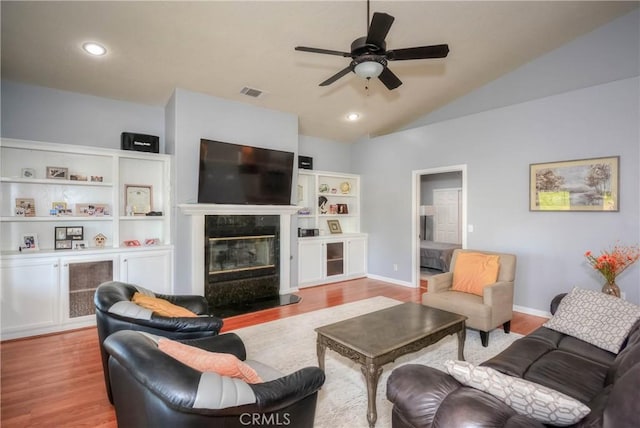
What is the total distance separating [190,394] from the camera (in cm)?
112

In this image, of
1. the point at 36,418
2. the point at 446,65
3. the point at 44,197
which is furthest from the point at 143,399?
the point at 446,65

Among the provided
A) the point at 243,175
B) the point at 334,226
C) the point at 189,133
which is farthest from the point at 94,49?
the point at 334,226

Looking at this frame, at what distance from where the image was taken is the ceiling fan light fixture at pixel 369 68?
95.5 inches

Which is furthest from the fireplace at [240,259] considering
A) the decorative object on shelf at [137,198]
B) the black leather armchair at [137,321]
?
the black leather armchair at [137,321]

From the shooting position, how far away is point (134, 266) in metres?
4.02

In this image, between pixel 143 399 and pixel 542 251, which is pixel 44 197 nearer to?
pixel 143 399

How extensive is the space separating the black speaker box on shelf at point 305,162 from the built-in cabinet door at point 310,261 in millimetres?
1442

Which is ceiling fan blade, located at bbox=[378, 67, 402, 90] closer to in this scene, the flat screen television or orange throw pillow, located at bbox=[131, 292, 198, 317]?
the flat screen television

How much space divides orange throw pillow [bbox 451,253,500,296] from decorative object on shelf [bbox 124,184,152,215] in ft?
14.4

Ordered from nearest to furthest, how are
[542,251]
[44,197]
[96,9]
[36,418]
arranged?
[36,418] < [96,9] < [44,197] < [542,251]

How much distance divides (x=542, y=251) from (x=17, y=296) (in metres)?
6.39

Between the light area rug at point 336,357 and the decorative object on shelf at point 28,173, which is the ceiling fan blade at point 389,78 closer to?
the light area rug at point 336,357

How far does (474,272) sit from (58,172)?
5.35m

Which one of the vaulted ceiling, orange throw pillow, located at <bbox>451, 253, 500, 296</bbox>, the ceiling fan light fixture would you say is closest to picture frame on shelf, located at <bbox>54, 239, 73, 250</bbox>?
the vaulted ceiling
